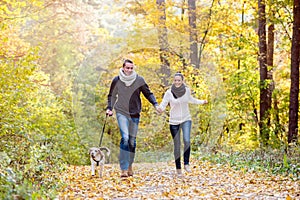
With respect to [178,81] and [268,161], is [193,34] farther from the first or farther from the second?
[178,81]

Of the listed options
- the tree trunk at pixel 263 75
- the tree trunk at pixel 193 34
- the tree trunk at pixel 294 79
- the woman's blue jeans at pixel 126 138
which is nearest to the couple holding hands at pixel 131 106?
the woman's blue jeans at pixel 126 138

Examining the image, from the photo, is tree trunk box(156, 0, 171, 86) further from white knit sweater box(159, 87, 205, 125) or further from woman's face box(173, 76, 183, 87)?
woman's face box(173, 76, 183, 87)

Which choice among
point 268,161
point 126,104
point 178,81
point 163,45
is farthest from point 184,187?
point 163,45

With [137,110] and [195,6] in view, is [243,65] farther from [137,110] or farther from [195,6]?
[137,110]

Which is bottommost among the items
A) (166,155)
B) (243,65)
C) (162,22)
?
(166,155)

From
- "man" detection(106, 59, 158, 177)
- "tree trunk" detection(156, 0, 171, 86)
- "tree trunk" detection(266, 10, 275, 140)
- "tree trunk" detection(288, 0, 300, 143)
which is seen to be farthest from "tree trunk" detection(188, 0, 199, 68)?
"man" detection(106, 59, 158, 177)

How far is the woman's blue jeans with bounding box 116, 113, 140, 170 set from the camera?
8.47 metres

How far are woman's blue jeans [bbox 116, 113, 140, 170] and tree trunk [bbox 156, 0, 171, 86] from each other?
27.1 feet

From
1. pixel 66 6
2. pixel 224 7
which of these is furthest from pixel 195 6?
pixel 66 6

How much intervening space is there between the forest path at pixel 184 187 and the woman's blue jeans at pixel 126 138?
1.09 feet

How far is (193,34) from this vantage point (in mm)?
19703

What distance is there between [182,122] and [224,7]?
1186cm

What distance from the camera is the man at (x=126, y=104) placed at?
8.48 m

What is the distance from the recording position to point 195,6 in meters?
20.1
